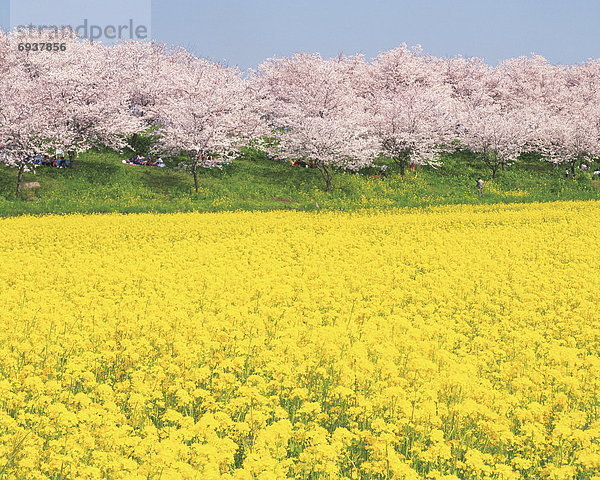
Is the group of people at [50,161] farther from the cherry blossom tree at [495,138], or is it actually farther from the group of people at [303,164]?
the cherry blossom tree at [495,138]

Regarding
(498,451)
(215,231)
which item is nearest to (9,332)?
(498,451)

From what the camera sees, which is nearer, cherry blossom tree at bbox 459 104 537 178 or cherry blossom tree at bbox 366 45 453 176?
cherry blossom tree at bbox 366 45 453 176

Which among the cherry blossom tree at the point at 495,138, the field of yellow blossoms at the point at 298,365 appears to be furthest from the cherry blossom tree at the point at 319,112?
the field of yellow blossoms at the point at 298,365

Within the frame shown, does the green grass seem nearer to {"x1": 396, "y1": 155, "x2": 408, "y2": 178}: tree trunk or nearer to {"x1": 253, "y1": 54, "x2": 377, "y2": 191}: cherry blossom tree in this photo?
{"x1": 396, "y1": 155, "x2": 408, "y2": 178}: tree trunk

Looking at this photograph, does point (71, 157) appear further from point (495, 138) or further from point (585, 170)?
point (585, 170)

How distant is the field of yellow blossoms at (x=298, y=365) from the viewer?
5.57 m

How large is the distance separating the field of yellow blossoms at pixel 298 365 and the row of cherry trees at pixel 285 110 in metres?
27.0

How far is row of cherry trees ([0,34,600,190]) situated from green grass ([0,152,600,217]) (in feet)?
5.15

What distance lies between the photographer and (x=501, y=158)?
5525 cm

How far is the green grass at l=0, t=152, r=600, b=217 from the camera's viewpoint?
117 ft

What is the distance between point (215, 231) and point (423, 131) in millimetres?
33893

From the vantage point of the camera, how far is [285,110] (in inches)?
2128

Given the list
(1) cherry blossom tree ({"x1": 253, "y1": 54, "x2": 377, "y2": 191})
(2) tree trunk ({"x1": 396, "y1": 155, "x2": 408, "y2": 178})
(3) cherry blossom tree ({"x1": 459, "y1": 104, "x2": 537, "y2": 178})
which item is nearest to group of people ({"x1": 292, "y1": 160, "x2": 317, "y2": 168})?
(1) cherry blossom tree ({"x1": 253, "y1": 54, "x2": 377, "y2": 191})

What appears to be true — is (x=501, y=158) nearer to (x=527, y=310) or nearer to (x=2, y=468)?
(x=527, y=310)
